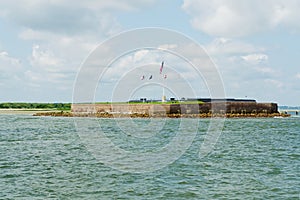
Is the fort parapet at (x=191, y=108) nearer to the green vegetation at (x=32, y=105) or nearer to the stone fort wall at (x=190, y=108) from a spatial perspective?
the stone fort wall at (x=190, y=108)

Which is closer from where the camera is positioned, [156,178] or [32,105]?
[156,178]

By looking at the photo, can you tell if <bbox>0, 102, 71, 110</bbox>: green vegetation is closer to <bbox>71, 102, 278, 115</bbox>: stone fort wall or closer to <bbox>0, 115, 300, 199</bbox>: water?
<bbox>71, 102, 278, 115</bbox>: stone fort wall

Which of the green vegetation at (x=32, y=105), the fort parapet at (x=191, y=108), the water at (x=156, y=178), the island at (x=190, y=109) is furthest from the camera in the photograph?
the green vegetation at (x=32, y=105)

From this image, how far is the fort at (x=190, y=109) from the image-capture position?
8538cm

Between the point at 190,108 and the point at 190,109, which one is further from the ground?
the point at 190,108

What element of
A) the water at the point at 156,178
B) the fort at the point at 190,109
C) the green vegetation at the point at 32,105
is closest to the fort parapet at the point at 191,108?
the fort at the point at 190,109

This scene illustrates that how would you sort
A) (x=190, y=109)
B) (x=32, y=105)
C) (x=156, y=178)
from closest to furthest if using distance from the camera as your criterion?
(x=156, y=178)
(x=190, y=109)
(x=32, y=105)

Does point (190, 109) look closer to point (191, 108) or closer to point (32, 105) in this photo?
point (191, 108)

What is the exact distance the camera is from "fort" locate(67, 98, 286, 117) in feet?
280

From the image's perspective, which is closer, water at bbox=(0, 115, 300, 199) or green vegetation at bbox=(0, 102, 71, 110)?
water at bbox=(0, 115, 300, 199)

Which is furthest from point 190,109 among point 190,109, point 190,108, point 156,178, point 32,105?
point 32,105

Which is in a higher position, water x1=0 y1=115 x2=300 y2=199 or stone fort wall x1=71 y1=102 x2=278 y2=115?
stone fort wall x1=71 y1=102 x2=278 y2=115

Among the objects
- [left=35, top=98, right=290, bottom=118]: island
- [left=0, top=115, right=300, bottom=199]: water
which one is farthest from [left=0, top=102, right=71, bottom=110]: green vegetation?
[left=0, top=115, right=300, bottom=199]: water

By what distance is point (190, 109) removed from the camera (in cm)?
8619
